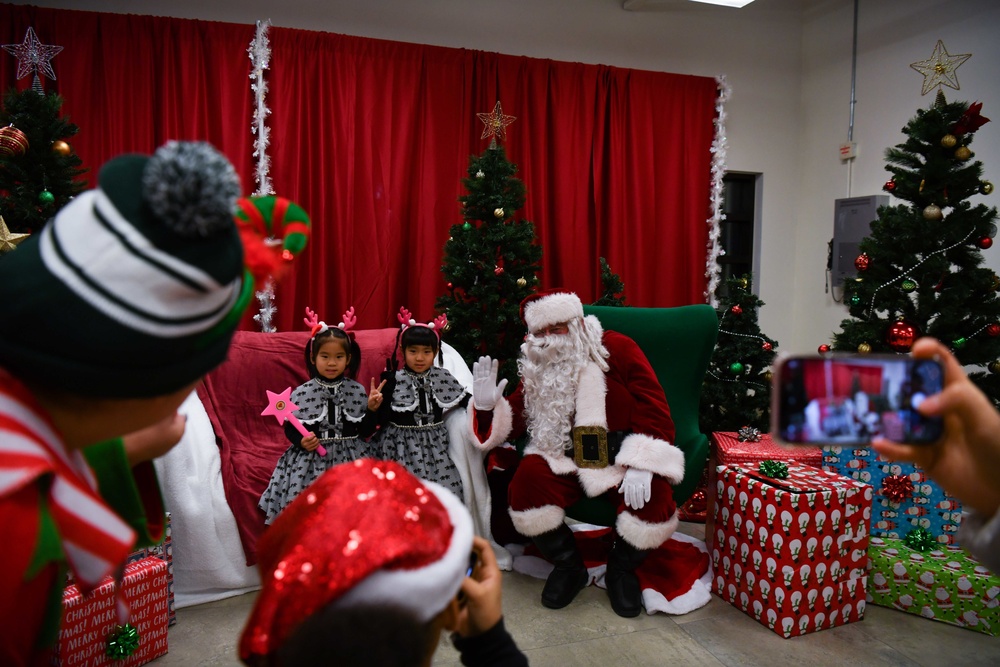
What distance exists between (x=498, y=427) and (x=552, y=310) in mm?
575

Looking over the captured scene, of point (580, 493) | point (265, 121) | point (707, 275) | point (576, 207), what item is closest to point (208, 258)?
point (580, 493)

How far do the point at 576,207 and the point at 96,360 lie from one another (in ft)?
13.8

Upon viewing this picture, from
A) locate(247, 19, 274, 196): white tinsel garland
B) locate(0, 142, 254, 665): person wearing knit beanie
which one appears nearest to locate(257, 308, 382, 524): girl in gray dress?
locate(247, 19, 274, 196): white tinsel garland

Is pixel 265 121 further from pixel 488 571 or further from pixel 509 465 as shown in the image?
pixel 488 571

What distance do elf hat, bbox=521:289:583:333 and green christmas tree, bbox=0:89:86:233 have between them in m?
2.01

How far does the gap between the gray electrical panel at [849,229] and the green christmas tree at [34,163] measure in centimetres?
453

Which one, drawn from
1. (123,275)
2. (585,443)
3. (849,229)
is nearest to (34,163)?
(585,443)

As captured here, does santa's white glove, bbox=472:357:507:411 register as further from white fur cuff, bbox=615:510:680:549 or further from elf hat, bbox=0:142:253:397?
elf hat, bbox=0:142:253:397

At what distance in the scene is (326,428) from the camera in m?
2.90

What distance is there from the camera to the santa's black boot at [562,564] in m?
2.68

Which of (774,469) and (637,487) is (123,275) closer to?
(637,487)

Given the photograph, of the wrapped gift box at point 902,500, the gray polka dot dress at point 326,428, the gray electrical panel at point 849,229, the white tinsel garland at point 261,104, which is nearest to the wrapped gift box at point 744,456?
the wrapped gift box at point 902,500

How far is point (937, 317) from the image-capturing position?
2953 mm

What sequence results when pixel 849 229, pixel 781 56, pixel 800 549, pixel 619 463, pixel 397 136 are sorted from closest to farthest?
pixel 800 549 < pixel 619 463 < pixel 397 136 < pixel 849 229 < pixel 781 56
